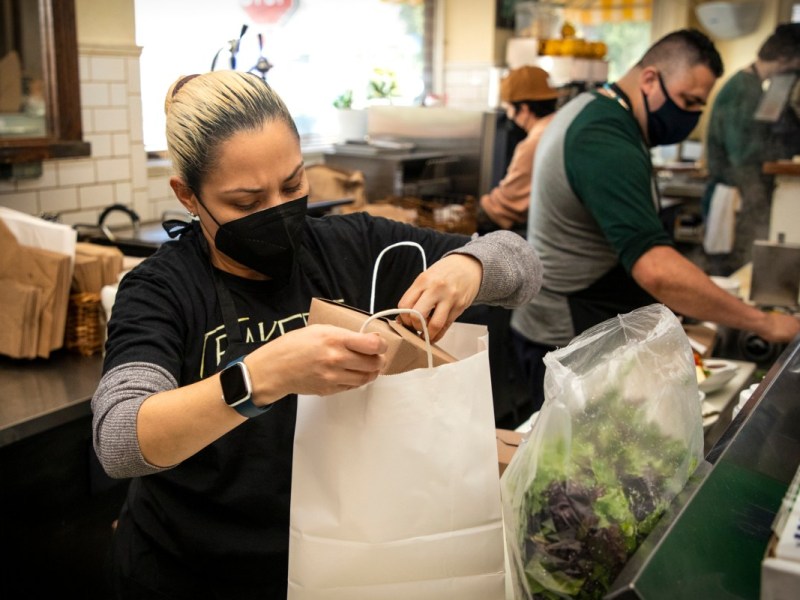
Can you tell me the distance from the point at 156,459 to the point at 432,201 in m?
3.46

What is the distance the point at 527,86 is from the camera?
13.2 ft

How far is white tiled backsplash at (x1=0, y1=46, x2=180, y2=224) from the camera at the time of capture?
2971 mm

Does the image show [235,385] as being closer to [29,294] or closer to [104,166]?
[29,294]

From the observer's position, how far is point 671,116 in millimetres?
2330

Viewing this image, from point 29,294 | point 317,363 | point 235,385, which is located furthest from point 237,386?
point 29,294

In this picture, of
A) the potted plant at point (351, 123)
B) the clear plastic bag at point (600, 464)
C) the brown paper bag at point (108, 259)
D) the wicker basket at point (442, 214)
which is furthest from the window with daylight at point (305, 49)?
the clear plastic bag at point (600, 464)

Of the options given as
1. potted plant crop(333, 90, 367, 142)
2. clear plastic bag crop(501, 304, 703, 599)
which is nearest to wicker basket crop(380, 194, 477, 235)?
potted plant crop(333, 90, 367, 142)

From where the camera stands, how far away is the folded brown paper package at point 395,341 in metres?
1.06

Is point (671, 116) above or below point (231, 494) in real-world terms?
above

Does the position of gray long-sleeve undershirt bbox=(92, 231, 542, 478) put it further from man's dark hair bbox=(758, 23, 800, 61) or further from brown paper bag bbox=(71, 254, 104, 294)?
man's dark hair bbox=(758, 23, 800, 61)

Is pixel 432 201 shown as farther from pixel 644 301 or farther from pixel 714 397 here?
pixel 714 397

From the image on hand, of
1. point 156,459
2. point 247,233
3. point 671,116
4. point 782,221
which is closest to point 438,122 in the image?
point 782,221

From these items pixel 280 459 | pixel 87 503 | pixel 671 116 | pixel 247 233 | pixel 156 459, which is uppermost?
pixel 671 116

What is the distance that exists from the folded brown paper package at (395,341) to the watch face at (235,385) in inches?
6.2
